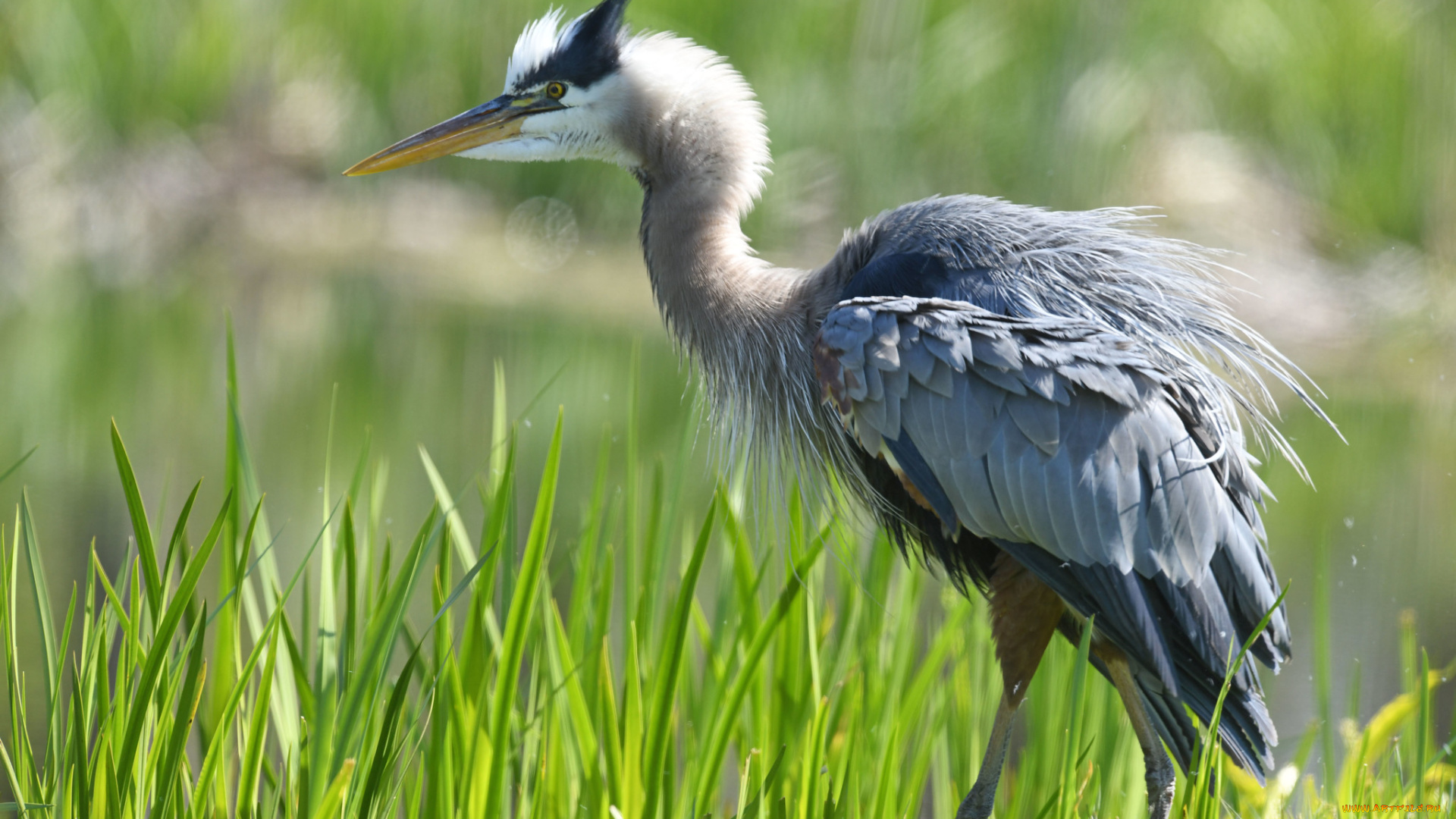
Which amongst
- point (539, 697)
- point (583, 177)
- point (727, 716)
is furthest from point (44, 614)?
point (583, 177)

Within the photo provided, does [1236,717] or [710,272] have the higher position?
[710,272]

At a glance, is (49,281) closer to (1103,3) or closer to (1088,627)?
(1103,3)

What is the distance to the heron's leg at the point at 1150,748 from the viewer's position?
2789mm

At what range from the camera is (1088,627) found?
212cm

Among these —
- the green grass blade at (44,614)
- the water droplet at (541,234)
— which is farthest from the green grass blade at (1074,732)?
the water droplet at (541,234)

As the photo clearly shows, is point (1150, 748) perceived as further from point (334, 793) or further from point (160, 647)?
point (160, 647)

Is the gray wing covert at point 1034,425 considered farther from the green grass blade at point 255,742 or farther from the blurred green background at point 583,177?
the blurred green background at point 583,177

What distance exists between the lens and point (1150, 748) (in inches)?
111

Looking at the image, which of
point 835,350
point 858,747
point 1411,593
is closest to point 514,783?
point 858,747

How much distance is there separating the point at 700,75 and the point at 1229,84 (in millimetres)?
7672

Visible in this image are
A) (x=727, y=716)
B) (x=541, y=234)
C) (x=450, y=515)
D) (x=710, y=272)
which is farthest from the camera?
(x=541, y=234)

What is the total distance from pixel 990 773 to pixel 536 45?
1.95m

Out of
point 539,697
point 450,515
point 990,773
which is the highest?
point 450,515

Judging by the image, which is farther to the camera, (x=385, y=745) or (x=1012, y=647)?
(x=1012, y=647)
